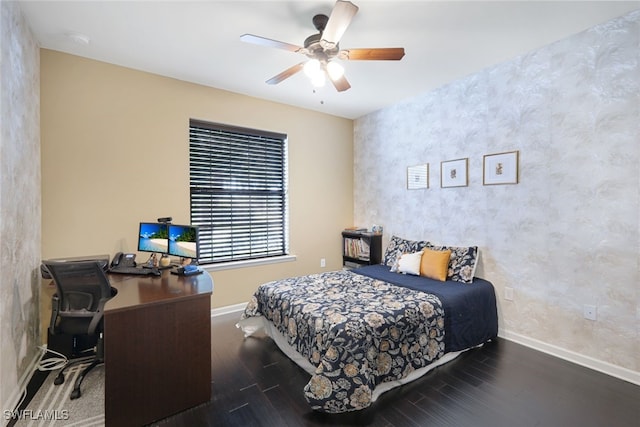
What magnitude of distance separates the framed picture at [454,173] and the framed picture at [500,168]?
0.65ft

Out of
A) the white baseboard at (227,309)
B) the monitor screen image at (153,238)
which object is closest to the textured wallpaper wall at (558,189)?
the white baseboard at (227,309)

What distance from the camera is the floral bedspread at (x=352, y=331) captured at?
5.96 feet

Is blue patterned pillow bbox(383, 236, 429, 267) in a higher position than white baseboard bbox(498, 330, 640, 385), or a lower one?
higher

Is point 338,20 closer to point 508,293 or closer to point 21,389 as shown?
point 508,293

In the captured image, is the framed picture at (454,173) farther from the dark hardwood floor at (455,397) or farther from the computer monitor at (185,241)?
the computer monitor at (185,241)

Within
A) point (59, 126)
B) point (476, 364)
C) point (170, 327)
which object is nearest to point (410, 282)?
point (476, 364)

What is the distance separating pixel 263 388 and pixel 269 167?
272 centimetres

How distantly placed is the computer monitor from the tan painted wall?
0.69m

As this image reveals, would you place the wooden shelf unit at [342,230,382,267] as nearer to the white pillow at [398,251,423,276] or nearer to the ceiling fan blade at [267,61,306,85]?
the white pillow at [398,251,423,276]

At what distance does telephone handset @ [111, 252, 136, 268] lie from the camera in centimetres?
269

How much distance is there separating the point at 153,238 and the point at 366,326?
2.14 m

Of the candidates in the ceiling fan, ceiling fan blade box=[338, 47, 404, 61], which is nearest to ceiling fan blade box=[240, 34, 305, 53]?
the ceiling fan

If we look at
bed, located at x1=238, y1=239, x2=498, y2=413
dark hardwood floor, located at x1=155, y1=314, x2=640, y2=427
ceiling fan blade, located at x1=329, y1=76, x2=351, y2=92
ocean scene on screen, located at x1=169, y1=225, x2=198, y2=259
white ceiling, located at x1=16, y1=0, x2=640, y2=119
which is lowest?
dark hardwood floor, located at x1=155, y1=314, x2=640, y2=427

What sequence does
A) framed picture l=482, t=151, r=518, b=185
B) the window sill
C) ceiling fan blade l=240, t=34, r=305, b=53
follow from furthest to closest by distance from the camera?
the window sill
framed picture l=482, t=151, r=518, b=185
ceiling fan blade l=240, t=34, r=305, b=53
